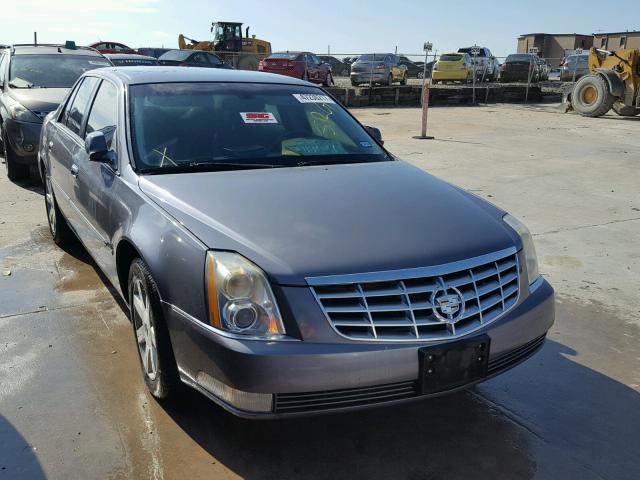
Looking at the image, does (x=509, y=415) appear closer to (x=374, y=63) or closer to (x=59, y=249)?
(x=59, y=249)

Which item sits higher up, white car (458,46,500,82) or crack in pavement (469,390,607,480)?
white car (458,46,500,82)

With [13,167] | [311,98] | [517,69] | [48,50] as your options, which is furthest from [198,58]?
[311,98]

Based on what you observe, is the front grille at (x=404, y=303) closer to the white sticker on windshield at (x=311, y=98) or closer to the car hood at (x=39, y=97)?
the white sticker on windshield at (x=311, y=98)

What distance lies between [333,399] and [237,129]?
77.1 inches

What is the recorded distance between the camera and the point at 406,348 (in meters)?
2.41

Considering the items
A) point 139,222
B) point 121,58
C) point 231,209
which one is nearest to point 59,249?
point 139,222

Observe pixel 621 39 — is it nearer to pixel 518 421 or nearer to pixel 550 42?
pixel 550 42

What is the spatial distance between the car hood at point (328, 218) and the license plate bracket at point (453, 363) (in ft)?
1.16

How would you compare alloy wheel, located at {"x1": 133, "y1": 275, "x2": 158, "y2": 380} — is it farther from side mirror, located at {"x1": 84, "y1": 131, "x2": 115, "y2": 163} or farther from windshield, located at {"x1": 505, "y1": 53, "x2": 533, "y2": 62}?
windshield, located at {"x1": 505, "y1": 53, "x2": 533, "y2": 62}

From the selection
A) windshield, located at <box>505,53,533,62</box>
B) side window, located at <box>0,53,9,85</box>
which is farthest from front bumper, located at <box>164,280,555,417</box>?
windshield, located at <box>505,53,533,62</box>

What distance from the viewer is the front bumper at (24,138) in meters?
7.61

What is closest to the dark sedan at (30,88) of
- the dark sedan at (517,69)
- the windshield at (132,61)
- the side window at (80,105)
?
the side window at (80,105)

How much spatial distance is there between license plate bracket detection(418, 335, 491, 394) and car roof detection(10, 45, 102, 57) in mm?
8759

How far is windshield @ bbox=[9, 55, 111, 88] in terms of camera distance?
28.5 feet
